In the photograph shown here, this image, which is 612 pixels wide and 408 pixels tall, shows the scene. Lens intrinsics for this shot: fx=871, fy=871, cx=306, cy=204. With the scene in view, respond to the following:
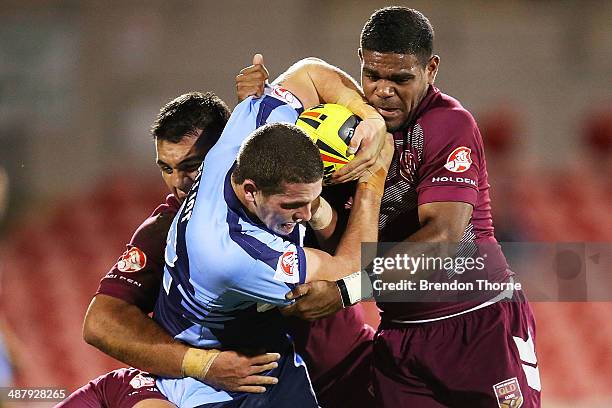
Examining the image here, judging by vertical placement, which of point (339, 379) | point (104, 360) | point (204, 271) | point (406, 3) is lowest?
point (104, 360)

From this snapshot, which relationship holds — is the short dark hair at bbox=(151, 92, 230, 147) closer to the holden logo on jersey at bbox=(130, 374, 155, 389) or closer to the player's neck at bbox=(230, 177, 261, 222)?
the player's neck at bbox=(230, 177, 261, 222)

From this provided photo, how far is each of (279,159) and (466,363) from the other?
1075 mm

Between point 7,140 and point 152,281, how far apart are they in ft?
18.2

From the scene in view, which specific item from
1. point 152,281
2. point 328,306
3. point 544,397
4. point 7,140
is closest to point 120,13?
point 7,140

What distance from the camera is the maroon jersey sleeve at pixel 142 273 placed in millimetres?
3193

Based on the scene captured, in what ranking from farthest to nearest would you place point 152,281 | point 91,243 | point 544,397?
1. point 91,243
2. point 544,397
3. point 152,281

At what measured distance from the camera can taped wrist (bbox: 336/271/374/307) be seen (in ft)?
8.94

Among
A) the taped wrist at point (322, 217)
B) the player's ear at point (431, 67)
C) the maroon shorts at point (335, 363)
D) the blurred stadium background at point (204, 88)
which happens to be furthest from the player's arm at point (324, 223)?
the blurred stadium background at point (204, 88)

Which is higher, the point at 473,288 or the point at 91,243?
the point at 473,288

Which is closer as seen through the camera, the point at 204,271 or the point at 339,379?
the point at 204,271

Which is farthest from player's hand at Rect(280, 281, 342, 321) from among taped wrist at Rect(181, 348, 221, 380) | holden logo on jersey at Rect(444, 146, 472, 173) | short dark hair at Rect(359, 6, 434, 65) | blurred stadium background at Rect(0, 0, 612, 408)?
blurred stadium background at Rect(0, 0, 612, 408)

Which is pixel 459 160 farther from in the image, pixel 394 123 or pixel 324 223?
pixel 324 223

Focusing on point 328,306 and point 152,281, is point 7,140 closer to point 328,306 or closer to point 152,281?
point 152,281

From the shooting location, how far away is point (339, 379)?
11.0ft
